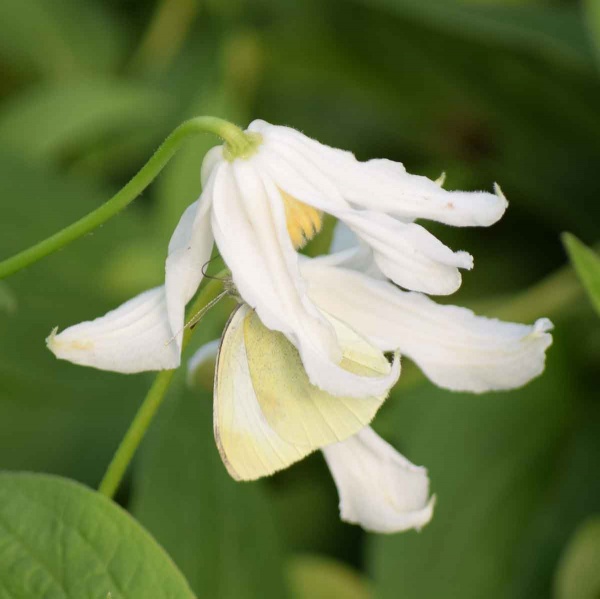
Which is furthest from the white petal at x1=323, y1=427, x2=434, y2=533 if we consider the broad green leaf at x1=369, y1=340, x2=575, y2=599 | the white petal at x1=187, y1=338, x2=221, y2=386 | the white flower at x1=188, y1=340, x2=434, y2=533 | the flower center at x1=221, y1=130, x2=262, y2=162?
the broad green leaf at x1=369, y1=340, x2=575, y2=599

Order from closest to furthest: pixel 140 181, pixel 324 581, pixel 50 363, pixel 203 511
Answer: pixel 140 181
pixel 203 511
pixel 324 581
pixel 50 363

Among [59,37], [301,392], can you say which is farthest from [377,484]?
[59,37]

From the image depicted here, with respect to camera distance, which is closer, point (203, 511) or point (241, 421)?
point (241, 421)

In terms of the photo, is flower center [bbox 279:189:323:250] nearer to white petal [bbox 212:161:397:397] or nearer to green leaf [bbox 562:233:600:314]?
white petal [bbox 212:161:397:397]

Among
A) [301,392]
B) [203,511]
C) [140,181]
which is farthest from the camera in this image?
[203,511]

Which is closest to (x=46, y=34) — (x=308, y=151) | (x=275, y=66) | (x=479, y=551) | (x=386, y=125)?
(x=275, y=66)

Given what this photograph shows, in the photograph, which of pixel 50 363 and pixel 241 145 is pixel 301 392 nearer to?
pixel 241 145

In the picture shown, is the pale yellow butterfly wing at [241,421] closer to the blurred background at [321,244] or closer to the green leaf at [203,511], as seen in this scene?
the blurred background at [321,244]
